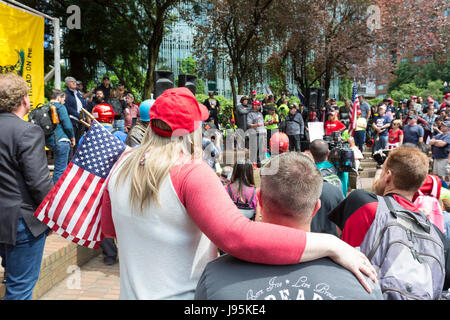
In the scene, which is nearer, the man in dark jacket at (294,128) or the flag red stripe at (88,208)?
the flag red stripe at (88,208)

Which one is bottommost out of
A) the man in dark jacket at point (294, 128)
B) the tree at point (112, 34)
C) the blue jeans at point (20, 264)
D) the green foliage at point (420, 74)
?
the blue jeans at point (20, 264)

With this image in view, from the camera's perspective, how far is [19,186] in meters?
2.32

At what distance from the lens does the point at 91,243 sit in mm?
1973

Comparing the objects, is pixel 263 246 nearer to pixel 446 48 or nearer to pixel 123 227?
pixel 123 227

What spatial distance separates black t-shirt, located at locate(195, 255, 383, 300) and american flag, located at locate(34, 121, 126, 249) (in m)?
1.05

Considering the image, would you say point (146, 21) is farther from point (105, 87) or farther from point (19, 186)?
point (19, 186)

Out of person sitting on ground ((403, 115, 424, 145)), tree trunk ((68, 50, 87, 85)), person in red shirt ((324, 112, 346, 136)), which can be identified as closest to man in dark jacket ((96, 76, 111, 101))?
tree trunk ((68, 50, 87, 85))

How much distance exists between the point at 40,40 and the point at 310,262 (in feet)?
24.2

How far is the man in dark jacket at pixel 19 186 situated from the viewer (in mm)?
2244

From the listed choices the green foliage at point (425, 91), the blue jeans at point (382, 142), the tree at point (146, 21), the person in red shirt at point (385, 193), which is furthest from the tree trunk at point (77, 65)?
the green foliage at point (425, 91)

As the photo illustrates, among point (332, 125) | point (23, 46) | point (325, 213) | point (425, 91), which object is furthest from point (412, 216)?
point (425, 91)

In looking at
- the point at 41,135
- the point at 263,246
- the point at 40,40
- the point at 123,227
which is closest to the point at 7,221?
the point at 41,135

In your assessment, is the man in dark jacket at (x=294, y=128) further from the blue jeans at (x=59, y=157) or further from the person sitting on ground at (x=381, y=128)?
the blue jeans at (x=59, y=157)

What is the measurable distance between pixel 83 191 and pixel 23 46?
5758 millimetres
